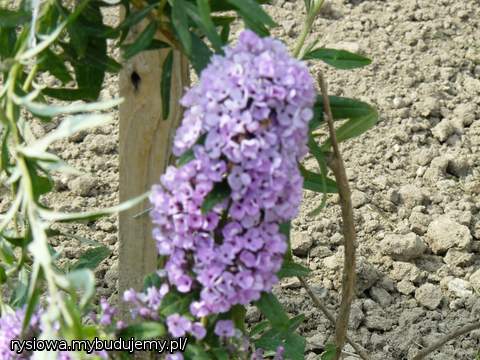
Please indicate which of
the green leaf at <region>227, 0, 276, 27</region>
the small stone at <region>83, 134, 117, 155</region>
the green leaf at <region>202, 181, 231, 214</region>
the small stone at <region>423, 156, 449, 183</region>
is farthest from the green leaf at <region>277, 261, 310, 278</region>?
the small stone at <region>83, 134, 117, 155</region>

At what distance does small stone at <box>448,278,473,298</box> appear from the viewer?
2.45m

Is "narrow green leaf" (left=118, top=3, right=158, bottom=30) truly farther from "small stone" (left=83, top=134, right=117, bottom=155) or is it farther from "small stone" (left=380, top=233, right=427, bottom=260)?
"small stone" (left=83, top=134, right=117, bottom=155)

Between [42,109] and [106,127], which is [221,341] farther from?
[106,127]

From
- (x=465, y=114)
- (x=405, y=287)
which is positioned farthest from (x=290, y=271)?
(x=465, y=114)

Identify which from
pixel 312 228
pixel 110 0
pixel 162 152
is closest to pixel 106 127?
pixel 312 228

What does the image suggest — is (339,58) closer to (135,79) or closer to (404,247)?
(135,79)

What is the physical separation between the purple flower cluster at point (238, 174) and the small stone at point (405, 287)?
1.06 meters

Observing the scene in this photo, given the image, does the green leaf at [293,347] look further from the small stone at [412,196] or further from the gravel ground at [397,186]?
the small stone at [412,196]

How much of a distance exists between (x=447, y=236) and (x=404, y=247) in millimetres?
124

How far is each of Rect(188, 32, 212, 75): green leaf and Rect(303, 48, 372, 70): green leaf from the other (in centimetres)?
27

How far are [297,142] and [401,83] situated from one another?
67.5 inches

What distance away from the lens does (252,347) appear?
6.51 ft

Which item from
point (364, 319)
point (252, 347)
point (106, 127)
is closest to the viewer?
point (252, 347)

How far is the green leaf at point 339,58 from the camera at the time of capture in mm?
1779
